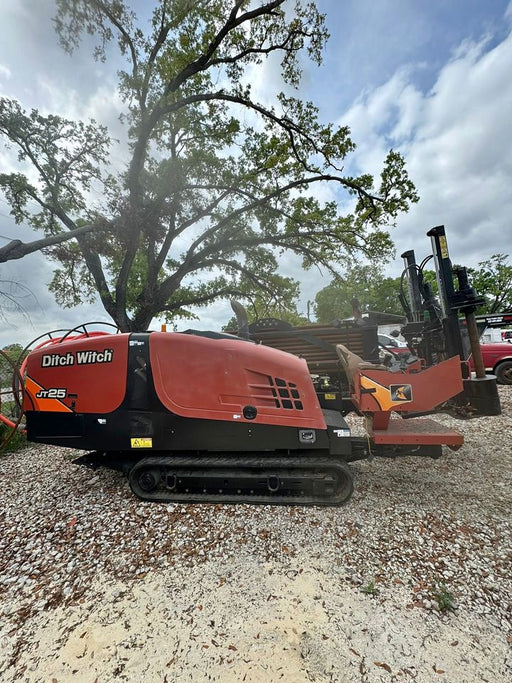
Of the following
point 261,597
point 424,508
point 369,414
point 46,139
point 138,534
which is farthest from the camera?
point 46,139

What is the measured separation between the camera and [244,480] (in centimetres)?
307

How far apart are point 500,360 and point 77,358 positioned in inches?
408

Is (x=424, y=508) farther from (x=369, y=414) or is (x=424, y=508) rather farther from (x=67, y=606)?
(x=67, y=606)

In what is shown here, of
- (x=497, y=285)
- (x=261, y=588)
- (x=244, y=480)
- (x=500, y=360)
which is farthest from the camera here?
(x=497, y=285)

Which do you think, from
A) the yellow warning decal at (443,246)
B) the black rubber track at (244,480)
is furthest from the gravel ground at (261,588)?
the yellow warning decal at (443,246)

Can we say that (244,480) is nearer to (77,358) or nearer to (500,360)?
(77,358)

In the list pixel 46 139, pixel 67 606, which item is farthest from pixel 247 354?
pixel 46 139

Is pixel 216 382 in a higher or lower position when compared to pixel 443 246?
lower

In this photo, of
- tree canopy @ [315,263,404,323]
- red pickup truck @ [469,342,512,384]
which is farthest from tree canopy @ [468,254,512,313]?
red pickup truck @ [469,342,512,384]

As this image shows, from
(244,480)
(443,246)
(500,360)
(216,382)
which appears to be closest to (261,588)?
(244,480)

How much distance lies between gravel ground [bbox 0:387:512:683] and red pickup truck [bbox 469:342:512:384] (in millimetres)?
6256

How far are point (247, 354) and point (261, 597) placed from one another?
6.55ft

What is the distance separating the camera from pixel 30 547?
2.70 metres

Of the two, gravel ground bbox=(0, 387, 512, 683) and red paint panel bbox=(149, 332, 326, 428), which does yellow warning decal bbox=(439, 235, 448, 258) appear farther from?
gravel ground bbox=(0, 387, 512, 683)
